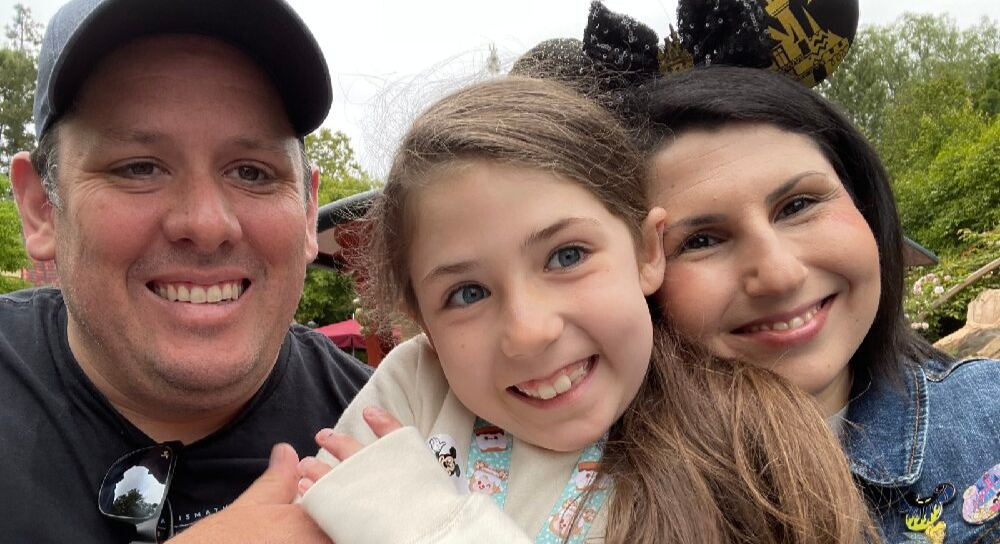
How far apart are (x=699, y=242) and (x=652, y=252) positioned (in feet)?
0.54

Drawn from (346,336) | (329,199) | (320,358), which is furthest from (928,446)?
(329,199)

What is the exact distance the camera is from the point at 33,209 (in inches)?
85.7

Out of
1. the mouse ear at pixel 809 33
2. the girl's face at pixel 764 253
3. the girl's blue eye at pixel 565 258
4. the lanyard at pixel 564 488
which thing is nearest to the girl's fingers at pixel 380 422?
the lanyard at pixel 564 488

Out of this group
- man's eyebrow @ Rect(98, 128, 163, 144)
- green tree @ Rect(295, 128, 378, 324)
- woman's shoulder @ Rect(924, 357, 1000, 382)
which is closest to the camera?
man's eyebrow @ Rect(98, 128, 163, 144)

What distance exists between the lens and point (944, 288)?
31.0 ft

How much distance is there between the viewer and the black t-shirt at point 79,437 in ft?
5.82

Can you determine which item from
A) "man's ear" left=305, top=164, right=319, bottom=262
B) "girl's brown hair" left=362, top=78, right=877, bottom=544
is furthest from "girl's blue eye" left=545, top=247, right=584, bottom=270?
"man's ear" left=305, top=164, right=319, bottom=262

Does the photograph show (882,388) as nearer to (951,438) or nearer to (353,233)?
(951,438)

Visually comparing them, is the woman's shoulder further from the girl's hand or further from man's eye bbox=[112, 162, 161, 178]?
man's eye bbox=[112, 162, 161, 178]

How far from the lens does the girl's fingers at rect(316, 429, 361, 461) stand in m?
1.61

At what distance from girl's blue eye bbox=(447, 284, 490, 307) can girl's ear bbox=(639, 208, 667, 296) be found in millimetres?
397

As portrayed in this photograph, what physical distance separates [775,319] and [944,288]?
9.15 metres

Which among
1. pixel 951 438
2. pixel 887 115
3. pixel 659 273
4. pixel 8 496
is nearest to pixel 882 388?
pixel 951 438

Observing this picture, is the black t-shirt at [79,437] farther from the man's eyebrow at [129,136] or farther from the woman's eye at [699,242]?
the woman's eye at [699,242]
